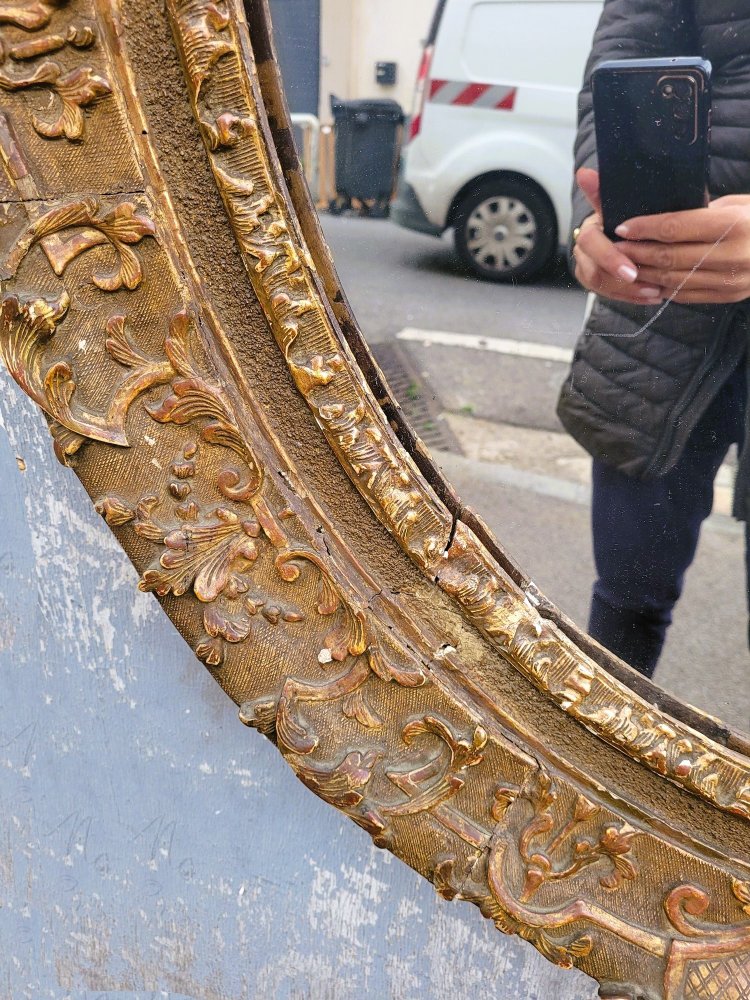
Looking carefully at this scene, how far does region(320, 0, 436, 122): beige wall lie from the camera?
36cm

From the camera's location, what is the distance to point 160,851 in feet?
1.81

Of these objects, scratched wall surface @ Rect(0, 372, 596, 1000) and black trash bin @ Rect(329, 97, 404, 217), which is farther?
scratched wall surface @ Rect(0, 372, 596, 1000)

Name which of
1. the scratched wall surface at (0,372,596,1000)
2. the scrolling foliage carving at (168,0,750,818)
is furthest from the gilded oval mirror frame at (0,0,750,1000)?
the scratched wall surface at (0,372,596,1000)

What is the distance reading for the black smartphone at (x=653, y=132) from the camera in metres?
0.33

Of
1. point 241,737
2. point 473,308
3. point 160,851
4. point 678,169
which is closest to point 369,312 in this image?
point 473,308

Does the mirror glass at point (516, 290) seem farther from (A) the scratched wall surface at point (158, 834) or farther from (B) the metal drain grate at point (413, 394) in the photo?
(A) the scratched wall surface at point (158, 834)

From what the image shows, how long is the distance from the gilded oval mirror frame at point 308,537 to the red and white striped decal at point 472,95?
0.25 ft

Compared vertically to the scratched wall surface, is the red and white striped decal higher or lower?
higher

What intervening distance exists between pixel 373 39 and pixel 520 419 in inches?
8.2

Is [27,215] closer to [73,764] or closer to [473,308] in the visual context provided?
[473,308]

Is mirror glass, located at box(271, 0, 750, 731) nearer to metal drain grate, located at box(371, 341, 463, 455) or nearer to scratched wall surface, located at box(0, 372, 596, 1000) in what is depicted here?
metal drain grate, located at box(371, 341, 463, 455)

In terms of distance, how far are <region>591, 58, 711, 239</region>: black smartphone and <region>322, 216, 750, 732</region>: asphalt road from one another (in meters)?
0.05

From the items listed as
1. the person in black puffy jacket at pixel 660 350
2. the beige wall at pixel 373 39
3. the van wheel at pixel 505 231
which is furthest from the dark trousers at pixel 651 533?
the beige wall at pixel 373 39

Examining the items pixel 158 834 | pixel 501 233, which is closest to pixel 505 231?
pixel 501 233
